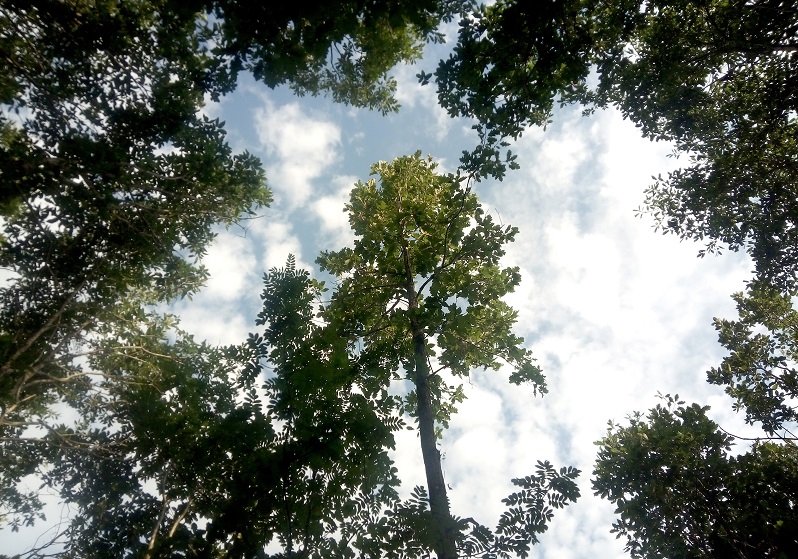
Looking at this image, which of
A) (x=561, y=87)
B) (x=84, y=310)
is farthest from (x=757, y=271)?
(x=84, y=310)

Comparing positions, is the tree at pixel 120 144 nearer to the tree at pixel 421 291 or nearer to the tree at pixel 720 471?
the tree at pixel 421 291

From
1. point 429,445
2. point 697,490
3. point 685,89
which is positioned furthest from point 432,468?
point 685,89

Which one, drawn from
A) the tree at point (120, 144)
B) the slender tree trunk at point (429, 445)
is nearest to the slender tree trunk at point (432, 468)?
the slender tree trunk at point (429, 445)

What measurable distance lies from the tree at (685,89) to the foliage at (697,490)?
4.29 meters

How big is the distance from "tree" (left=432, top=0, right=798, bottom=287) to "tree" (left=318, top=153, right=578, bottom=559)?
99.1 inches

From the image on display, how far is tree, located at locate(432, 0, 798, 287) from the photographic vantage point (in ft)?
18.1

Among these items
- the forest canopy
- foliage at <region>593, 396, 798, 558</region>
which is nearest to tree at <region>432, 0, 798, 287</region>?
the forest canopy

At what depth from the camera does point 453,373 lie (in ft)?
32.5

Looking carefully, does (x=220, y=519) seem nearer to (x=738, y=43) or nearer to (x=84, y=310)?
(x=84, y=310)

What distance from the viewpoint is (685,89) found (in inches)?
322

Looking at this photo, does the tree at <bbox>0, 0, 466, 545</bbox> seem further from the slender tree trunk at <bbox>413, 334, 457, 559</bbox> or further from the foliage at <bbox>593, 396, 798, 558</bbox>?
the foliage at <bbox>593, 396, 798, 558</bbox>

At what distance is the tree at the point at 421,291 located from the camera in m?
8.16

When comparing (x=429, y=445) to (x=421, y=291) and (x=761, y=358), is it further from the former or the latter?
(x=761, y=358)

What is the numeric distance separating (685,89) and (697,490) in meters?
9.17
